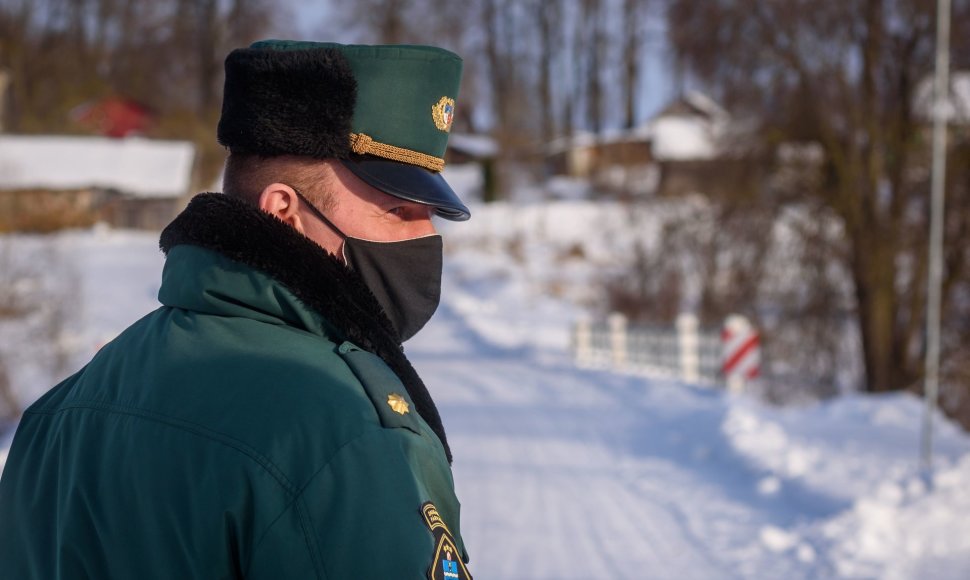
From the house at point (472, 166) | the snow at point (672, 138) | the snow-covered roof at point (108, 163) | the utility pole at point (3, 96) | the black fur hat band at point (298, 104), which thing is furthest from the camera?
the utility pole at point (3, 96)

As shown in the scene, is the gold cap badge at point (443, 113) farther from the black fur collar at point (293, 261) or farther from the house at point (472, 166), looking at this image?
the house at point (472, 166)

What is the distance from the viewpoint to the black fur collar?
182cm

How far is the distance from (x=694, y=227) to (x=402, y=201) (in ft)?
66.9

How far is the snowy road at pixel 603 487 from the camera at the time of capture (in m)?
7.14

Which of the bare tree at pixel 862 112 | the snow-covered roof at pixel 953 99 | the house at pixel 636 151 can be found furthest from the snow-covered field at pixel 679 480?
the house at pixel 636 151

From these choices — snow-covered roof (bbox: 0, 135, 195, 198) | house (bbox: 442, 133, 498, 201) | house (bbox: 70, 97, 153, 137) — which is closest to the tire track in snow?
house (bbox: 442, 133, 498, 201)

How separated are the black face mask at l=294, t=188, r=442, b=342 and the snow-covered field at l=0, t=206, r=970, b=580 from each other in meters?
4.86

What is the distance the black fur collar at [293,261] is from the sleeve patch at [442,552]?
334 mm

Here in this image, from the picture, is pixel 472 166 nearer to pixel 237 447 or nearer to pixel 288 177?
pixel 288 177

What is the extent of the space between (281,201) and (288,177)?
45mm

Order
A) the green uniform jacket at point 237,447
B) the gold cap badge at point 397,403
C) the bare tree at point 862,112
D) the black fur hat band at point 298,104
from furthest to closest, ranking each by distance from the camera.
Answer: the bare tree at point 862,112 → the black fur hat band at point 298,104 → the gold cap badge at point 397,403 → the green uniform jacket at point 237,447

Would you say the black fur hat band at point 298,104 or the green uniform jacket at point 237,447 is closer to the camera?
the green uniform jacket at point 237,447

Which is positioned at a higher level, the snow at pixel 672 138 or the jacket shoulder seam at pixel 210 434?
the jacket shoulder seam at pixel 210 434

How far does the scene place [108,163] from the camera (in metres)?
59.3
